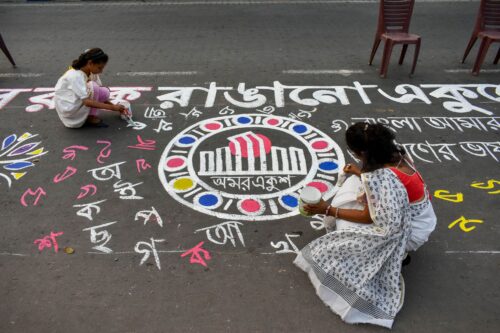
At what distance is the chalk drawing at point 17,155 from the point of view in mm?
4055

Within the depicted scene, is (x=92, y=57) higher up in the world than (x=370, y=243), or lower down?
higher up

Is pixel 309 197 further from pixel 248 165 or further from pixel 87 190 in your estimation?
pixel 87 190

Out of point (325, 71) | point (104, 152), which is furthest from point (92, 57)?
point (325, 71)

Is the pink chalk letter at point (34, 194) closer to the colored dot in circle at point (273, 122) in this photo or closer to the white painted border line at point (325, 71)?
Result: the colored dot in circle at point (273, 122)

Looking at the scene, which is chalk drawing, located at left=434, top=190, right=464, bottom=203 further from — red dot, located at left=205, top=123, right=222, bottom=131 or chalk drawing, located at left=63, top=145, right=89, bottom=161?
chalk drawing, located at left=63, top=145, right=89, bottom=161

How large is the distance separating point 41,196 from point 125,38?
5.67 metres

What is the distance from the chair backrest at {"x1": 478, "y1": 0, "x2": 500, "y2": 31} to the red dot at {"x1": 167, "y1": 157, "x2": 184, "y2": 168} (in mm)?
5674

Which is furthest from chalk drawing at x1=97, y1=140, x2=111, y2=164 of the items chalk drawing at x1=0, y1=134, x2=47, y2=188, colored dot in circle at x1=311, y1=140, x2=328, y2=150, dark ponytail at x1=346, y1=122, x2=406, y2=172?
dark ponytail at x1=346, y1=122, x2=406, y2=172

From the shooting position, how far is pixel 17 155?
4.35 m

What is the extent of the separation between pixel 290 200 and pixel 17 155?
10.4 ft

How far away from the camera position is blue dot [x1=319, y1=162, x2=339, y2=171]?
4.08 metres

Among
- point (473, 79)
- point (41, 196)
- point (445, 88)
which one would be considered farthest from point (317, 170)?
point (473, 79)

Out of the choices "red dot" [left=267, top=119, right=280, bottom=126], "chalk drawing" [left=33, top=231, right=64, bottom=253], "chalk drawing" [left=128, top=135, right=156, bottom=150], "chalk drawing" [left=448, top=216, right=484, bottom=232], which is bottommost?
"chalk drawing" [left=448, top=216, right=484, bottom=232]

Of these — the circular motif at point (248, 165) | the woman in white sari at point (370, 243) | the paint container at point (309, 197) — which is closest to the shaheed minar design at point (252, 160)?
the circular motif at point (248, 165)
